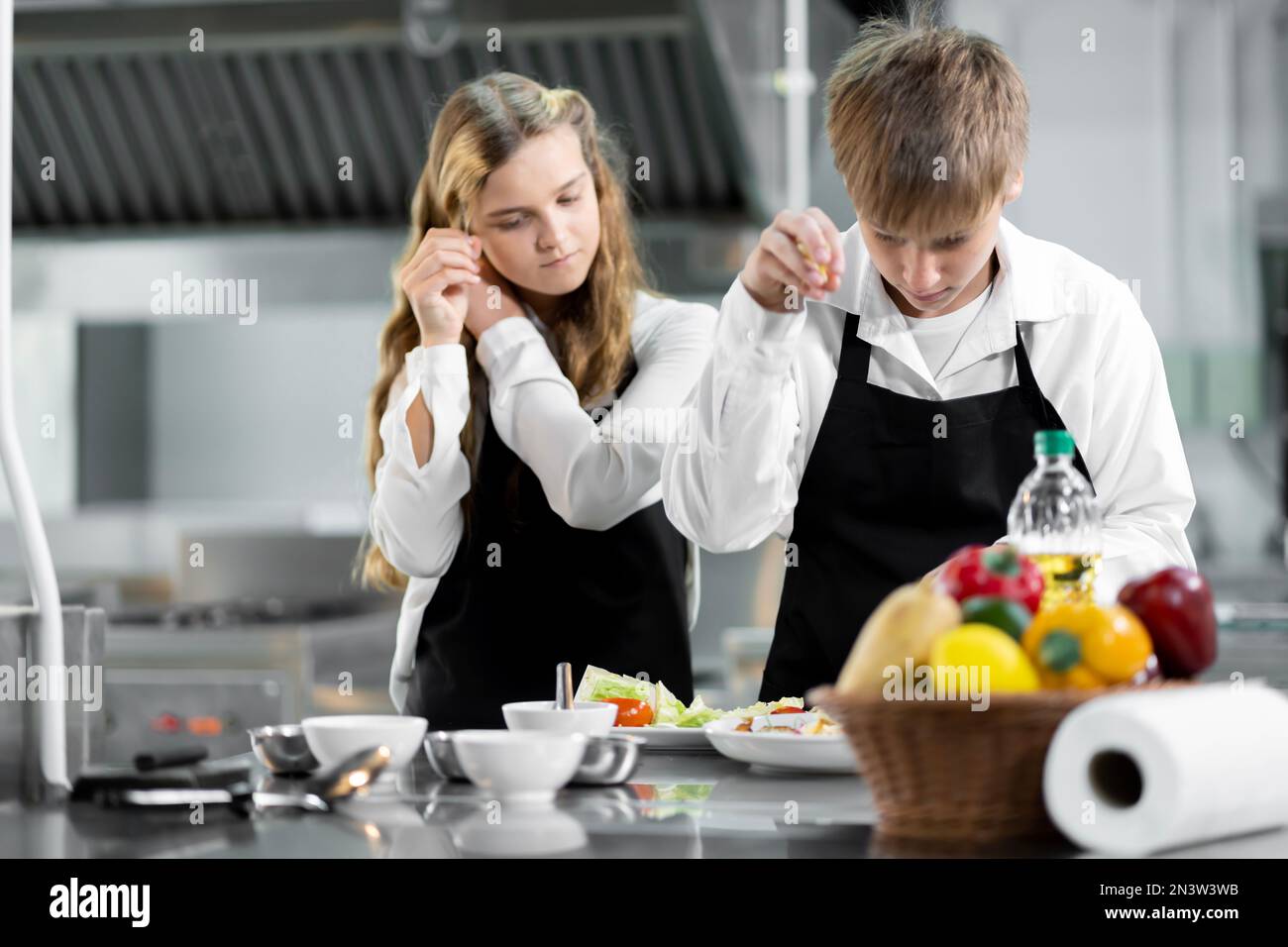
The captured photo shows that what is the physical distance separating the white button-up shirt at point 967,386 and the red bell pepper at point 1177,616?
0.43 meters

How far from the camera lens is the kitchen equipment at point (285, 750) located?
1446 millimetres

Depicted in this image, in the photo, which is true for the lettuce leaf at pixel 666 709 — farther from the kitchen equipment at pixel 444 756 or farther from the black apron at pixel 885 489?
the kitchen equipment at pixel 444 756

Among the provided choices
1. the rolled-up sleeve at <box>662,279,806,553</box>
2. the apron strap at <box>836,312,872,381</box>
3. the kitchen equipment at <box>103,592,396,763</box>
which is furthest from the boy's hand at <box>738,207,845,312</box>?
the kitchen equipment at <box>103,592,396,763</box>

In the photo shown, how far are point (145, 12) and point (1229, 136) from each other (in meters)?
3.03

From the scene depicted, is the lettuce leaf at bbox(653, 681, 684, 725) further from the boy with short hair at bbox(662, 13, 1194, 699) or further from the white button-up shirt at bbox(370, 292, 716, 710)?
the white button-up shirt at bbox(370, 292, 716, 710)

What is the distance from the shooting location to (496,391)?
215 centimetres

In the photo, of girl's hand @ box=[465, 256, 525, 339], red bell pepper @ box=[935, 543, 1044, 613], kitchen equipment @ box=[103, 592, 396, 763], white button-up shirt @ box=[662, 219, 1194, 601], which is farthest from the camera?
kitchen equipment @ box=[103, 592, 396, 763]

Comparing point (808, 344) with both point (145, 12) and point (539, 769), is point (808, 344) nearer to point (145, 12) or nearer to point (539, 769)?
point (539, 769)

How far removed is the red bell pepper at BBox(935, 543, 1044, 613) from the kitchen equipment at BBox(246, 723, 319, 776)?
25.5 inches

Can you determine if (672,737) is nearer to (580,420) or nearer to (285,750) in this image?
(285,750)

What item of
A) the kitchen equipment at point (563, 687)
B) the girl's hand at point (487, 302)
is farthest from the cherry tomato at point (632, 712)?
the girl's hand at point (487, 302)

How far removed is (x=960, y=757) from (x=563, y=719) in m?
0.45

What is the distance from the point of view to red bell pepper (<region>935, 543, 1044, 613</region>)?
117 cm

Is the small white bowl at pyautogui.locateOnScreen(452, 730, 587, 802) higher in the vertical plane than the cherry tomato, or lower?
higher
